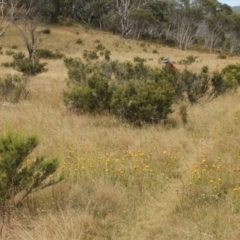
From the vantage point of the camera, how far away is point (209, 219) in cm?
318

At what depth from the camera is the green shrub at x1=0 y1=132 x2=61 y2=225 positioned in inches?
122

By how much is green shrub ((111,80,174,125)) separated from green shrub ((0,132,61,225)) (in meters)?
3.48

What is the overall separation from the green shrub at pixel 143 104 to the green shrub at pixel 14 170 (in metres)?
3.48

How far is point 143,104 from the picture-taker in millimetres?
6875

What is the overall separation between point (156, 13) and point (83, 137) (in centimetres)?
5428

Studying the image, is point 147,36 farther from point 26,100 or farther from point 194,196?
point 194,196

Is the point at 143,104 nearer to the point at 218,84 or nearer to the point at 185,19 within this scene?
the point at 218,84

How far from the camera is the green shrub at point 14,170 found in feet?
10.2

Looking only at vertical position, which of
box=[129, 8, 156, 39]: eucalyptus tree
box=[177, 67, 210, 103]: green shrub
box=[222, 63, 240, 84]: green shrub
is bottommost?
box=[177, 67, 210, 103]: green shrub

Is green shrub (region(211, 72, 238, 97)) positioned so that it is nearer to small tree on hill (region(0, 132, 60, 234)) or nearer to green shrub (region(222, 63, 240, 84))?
green shrub (region(222, 63, 240, 84))

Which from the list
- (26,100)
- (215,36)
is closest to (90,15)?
(215,36)

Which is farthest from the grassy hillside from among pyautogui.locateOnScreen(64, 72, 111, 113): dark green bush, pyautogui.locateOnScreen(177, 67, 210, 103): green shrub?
pyautogui.locateOnScreen(177, 67, 210, 103): green shrub

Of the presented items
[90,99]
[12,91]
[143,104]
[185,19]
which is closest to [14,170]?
[143,104]

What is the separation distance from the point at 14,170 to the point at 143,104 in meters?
4.05
